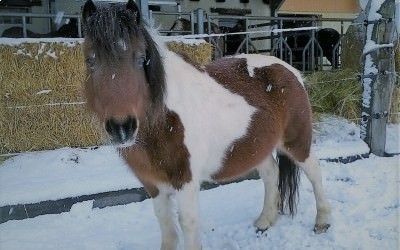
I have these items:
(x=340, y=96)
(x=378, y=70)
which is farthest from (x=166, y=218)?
(x=340, y=96)

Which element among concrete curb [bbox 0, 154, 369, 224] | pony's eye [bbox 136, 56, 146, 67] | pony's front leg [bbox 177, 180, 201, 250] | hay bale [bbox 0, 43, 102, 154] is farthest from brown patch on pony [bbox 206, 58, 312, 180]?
hay bale [bbox 0, 43, 102, 154]

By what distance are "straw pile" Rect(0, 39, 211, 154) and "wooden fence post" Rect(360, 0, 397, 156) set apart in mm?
2237

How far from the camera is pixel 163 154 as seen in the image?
8.14 feet

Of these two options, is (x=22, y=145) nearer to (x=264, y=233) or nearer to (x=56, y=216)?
(x=56, y=216)

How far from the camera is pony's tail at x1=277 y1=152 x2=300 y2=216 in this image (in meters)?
3.57

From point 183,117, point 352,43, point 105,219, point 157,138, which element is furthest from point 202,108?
point 352,43

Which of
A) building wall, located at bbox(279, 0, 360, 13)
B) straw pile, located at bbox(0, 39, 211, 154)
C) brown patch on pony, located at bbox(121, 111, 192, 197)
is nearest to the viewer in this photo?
brown patch on pony, located at bbox(121, 111, 192, 197)

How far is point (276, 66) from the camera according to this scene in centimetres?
335

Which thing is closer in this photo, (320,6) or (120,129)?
(120,129)

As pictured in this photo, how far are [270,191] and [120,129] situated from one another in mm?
1877

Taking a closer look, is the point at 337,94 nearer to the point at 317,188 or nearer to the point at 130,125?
the point at 317,188

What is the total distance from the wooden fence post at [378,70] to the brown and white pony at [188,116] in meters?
1.80

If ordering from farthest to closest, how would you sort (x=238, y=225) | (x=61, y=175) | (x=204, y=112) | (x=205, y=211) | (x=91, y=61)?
(x=61, y=175), (x=205, y=211), (x=238, y=225), (x=204, y=112), (x=91, y=61)

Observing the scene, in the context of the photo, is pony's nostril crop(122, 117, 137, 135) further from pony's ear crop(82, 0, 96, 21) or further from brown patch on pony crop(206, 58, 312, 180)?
brown patch on pony crop(206, 58, 312, 180)
